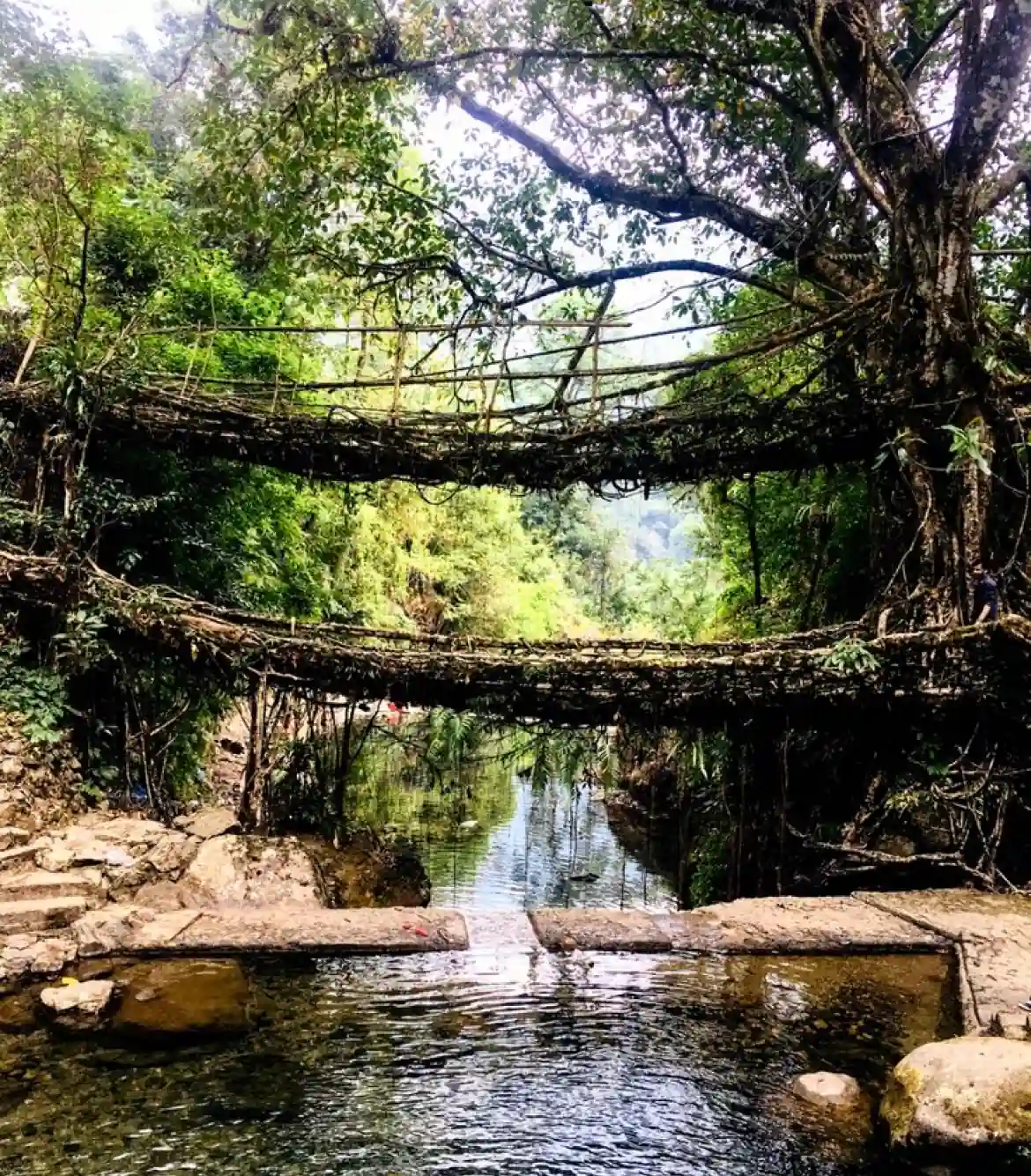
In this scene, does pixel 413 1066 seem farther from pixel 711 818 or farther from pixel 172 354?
pixel 172 354

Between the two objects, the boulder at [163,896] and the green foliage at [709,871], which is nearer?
the boulder at [163,896]

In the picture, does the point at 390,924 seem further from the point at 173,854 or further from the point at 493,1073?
the point at 173,854

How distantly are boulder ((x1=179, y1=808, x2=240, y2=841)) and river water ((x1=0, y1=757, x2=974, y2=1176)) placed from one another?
209 centimetres

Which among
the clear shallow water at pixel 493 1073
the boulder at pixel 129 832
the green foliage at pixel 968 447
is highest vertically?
the green foliage at pixel 968 447

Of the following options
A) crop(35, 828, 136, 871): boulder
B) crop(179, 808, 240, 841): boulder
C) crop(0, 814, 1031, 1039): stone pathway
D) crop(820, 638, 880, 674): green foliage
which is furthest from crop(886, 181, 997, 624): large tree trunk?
crop(35, 828, 136, 871): boulder

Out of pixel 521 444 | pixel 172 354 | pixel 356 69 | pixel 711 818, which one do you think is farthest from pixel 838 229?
pixel 172 354

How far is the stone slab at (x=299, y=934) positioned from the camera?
411 centimetres

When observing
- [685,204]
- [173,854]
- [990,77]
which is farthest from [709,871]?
[990,77]

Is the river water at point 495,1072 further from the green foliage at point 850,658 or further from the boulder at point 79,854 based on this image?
the green foliage at point 850,658

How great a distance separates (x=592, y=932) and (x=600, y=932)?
39 mm

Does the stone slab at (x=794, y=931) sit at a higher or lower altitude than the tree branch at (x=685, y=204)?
lower

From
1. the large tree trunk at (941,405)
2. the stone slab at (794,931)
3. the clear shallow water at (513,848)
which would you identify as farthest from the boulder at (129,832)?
the large tree trunk at (941,405)

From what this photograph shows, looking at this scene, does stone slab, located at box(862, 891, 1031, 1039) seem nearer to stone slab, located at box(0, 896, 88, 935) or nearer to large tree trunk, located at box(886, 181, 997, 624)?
large tree trunk, located at box(886, 181, 997, 624)

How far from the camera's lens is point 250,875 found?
4.99m
